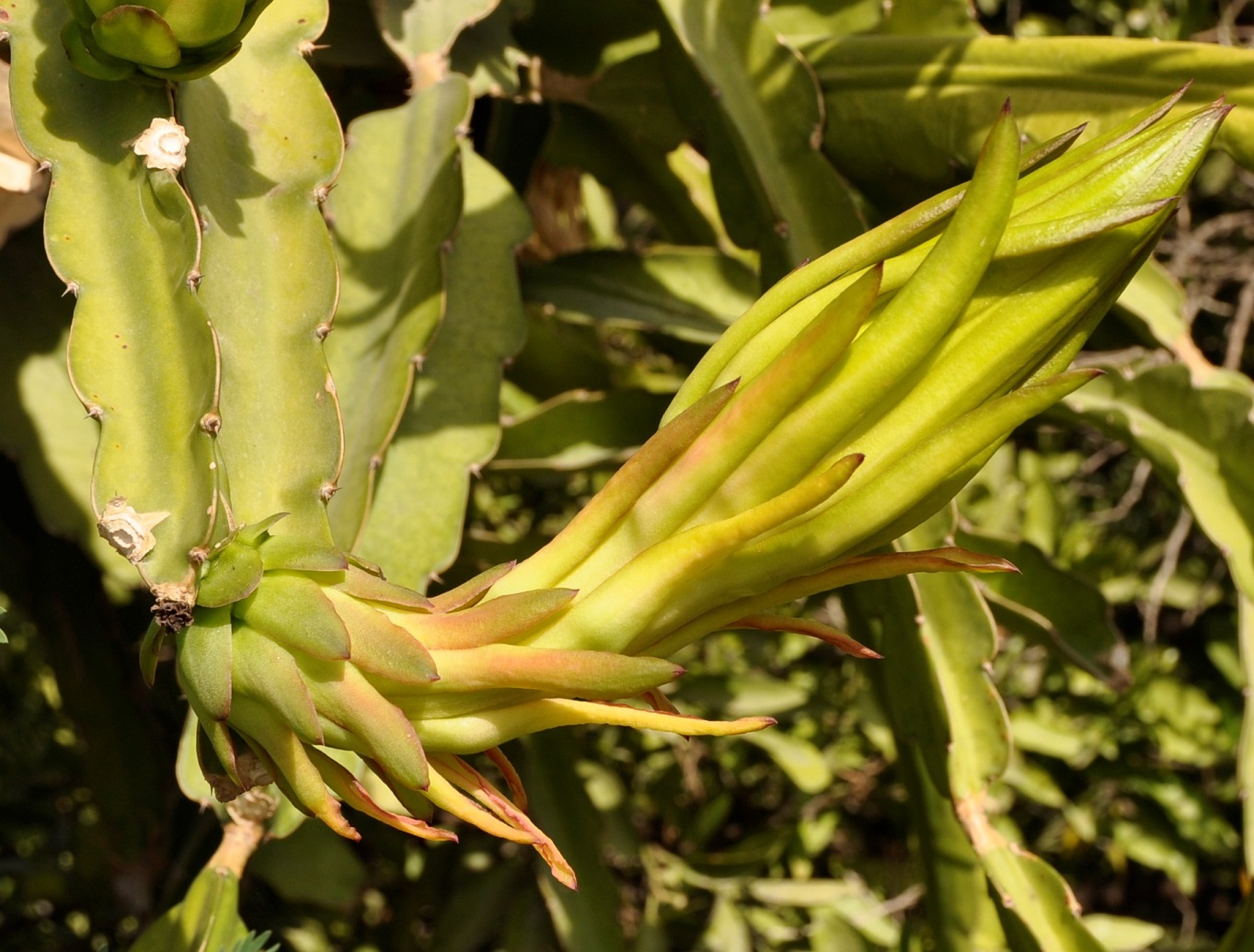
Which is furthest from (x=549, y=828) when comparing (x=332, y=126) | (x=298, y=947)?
(x=332, y=126)

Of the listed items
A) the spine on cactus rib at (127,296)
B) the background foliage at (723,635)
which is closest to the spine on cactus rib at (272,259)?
the spine on cactus rib at (127,296)

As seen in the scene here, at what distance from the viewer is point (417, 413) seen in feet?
3.63

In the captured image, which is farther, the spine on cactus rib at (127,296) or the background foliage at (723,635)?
the background foliage at (723,635)

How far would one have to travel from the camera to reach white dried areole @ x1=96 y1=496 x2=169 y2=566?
63 cm

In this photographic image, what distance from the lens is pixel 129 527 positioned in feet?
2.08

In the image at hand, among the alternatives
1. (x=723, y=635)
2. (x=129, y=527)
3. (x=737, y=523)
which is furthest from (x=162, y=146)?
(x=723, y=635)

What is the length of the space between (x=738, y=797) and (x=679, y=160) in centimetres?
114

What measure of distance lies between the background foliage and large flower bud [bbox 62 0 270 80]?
Result: 12.8 inches

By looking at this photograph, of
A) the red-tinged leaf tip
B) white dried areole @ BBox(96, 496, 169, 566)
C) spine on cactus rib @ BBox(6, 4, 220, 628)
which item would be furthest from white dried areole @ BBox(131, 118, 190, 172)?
the red-tinged leaf tip

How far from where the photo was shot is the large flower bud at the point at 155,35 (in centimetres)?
67

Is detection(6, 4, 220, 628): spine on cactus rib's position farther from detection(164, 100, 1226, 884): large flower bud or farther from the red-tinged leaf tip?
the red-tinged leaf tip

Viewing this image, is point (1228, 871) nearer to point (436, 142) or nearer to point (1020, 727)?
point (1020, 727)

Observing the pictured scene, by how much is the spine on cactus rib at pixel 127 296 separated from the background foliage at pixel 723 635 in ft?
0.99

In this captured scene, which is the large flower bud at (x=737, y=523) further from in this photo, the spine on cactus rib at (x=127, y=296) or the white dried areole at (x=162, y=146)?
the white dried areole at (x=162, y=146)
